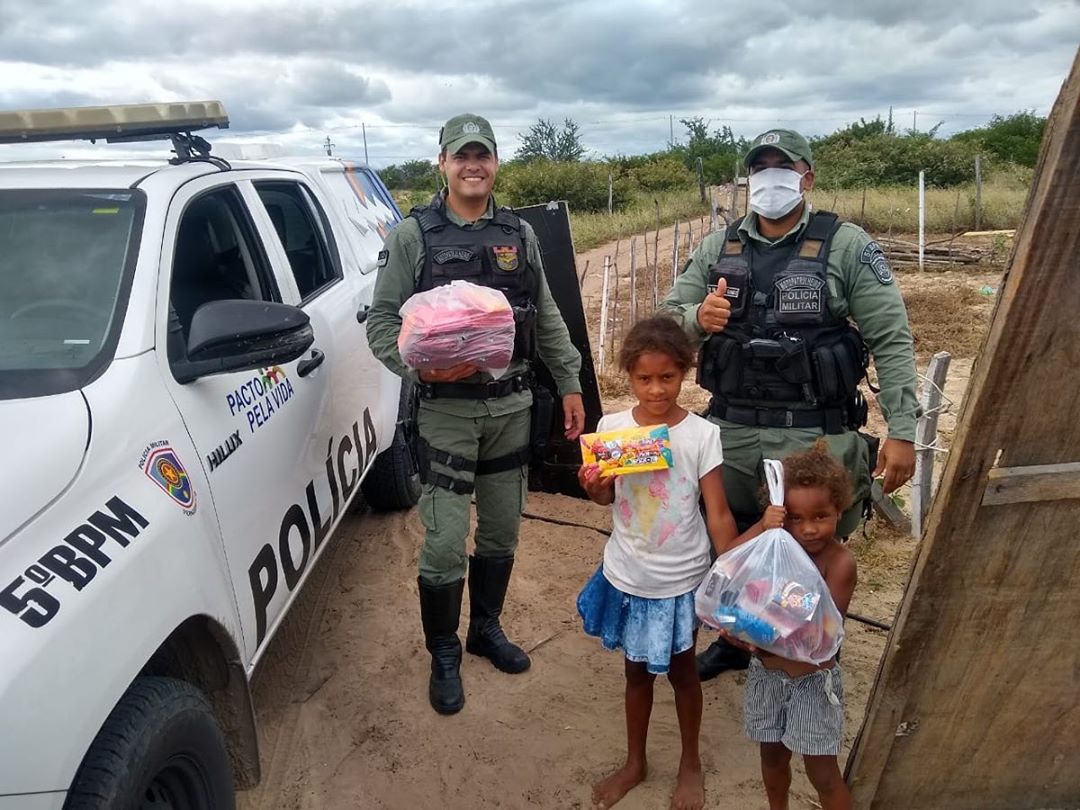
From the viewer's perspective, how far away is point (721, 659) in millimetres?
3186

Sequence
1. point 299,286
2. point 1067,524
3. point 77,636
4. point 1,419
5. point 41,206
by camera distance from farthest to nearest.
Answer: point 299,286 → point 41,206 → point 1067,524 → point 1,419 → point 77,636

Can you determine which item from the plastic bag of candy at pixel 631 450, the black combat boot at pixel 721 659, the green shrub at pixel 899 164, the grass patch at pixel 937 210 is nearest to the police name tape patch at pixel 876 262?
the plastic bag of candy at pixel 631 450

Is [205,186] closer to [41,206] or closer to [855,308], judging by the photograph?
[41,206]

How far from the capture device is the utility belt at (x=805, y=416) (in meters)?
2.64

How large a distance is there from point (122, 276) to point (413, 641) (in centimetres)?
193

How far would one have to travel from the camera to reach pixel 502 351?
8.63 feet

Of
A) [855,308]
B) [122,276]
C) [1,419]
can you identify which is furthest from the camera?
[855,308]

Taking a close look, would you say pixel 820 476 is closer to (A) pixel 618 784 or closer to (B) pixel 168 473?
(A) pixel 618 784

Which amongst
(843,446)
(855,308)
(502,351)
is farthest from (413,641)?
(855,308)

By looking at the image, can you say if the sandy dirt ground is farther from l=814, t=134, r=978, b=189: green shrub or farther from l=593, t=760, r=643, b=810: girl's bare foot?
l=814, t=134, r=978, b=189: green shrub

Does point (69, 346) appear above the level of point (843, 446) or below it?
above

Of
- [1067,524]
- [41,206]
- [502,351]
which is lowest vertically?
[1067,524]

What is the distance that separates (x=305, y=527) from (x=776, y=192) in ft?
6.09

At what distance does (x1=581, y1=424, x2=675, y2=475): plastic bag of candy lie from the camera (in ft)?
7.20
